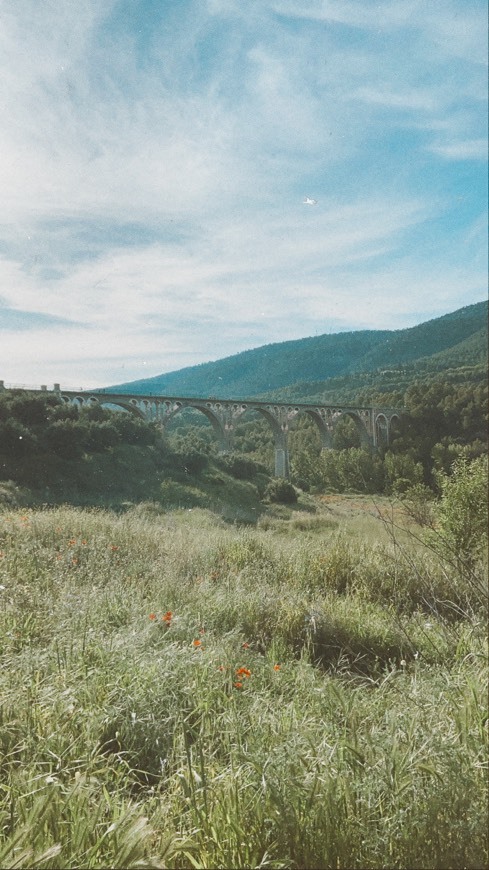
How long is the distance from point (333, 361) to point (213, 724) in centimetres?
1995

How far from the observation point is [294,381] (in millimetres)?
21016

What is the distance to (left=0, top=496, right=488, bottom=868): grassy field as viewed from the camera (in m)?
1.64

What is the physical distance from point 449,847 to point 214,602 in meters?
2.99

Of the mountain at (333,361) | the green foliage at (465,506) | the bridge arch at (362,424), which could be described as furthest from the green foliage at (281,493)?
the green foliage at (465,506)

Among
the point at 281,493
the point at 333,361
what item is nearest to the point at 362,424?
the point at 281,493

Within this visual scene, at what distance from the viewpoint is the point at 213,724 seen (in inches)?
98.0

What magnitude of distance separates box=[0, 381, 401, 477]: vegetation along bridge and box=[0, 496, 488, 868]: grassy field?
1.89 metres

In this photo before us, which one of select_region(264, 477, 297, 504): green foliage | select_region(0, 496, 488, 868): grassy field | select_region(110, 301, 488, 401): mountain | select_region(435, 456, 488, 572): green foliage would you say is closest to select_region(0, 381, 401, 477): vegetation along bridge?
select_region(110, 301, 488, 401): mountain

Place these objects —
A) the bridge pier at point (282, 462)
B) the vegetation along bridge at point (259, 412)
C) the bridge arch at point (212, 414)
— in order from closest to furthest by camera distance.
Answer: the vegetation along bridge at point (259, 412) < the bridge arch at point (212, 414) < the bridge pier at point (282, 462)

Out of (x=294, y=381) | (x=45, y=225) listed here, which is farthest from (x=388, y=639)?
(x=294, y=381)

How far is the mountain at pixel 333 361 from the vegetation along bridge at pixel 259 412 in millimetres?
301

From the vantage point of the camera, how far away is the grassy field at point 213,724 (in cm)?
164

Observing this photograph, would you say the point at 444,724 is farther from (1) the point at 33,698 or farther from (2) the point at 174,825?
(1) the point at 33,698

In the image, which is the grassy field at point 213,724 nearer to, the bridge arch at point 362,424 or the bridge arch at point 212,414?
the bridge arch at point 362,424
